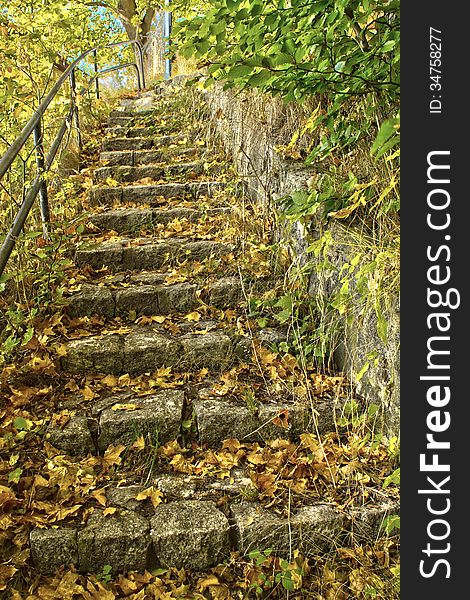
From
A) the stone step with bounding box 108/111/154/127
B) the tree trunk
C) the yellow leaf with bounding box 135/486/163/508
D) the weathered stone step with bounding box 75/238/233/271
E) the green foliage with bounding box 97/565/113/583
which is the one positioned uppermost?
the tree trunk

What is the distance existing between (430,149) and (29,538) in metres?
1.98

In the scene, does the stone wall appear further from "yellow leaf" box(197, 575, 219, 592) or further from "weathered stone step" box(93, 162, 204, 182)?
"yellow leaf" box(197, 575, 219, 592)

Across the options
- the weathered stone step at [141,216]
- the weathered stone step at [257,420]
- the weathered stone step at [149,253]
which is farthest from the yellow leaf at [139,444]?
the weathered stone step at [141,216]

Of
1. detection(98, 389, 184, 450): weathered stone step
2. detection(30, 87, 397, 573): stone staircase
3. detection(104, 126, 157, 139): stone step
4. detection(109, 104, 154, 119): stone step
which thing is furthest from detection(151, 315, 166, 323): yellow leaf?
detection(109, 104, 154, 119): stone step

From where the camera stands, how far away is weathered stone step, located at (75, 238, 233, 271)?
389 cm

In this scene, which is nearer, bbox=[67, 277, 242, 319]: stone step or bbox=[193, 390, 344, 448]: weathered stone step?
bbox=[193, 390, 344, 448]: weathered stone step

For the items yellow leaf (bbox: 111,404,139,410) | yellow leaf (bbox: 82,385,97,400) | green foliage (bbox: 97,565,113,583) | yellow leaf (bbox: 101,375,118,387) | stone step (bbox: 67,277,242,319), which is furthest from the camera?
stone step (bbox: 67,277,242,319)

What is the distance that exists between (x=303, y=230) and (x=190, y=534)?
5.81 feet

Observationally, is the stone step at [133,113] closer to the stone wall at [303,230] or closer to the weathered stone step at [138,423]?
the stone wall at [303,230]

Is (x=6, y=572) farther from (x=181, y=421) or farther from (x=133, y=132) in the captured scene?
(x=133, y=132)

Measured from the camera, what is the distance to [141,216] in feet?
14.3

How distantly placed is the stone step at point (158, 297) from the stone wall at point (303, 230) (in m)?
0.50

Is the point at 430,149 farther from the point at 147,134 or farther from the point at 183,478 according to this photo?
the point at 147,134

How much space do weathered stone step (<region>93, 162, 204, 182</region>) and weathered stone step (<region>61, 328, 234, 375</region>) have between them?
214 cm
